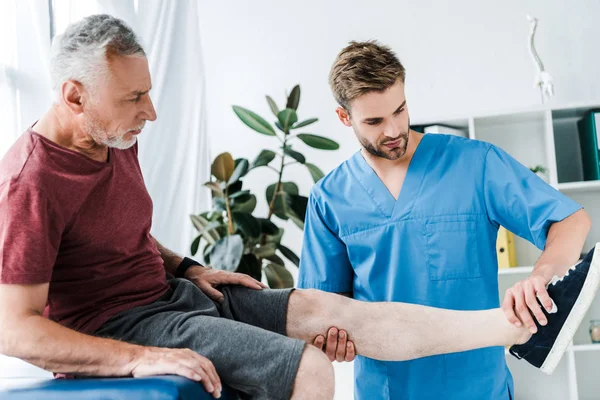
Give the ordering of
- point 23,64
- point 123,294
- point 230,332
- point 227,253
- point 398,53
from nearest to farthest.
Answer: point 230,332 < point 123,294 < point 23,64 < point 227,253 < point 398,53

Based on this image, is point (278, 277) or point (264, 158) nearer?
point (278, 277)

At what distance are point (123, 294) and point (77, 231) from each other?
7.6 inches

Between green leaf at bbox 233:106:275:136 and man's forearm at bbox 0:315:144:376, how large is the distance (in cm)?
202

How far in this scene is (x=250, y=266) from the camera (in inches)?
117

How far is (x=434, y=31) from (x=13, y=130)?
216cm

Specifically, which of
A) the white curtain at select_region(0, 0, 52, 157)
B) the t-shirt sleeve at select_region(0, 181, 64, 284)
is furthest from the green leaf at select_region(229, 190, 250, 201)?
the t-shirt sleeve at select_region(0, 181, 64, 284)

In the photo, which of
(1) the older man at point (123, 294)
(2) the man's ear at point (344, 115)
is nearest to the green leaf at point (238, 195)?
(2) the man's ear at point (344, 115)

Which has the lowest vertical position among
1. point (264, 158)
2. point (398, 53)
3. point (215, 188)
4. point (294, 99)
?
point (215, 188)

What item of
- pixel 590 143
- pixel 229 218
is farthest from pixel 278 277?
pixel 590 143

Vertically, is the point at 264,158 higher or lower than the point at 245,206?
higher

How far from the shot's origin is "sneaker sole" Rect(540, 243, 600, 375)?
1342 mm

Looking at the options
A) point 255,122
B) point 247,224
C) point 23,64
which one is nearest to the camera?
point 23,64

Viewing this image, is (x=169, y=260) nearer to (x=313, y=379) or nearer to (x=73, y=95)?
(x=73, y=95)

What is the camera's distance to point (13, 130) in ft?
7.02
